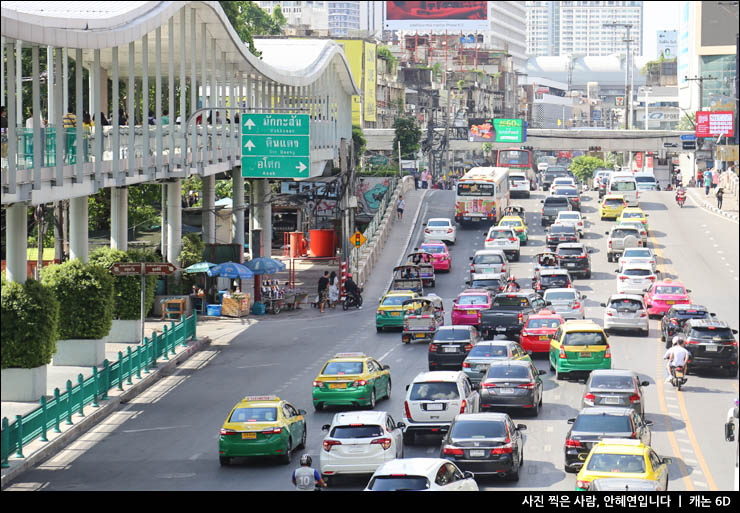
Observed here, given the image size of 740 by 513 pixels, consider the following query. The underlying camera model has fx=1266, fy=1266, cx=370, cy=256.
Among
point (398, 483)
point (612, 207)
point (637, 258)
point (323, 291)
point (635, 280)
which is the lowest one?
point (323, 291)

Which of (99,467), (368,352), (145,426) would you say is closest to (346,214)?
(368,352)

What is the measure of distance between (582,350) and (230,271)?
17971 millimetres

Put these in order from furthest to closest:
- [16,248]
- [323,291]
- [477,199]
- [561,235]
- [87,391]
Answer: [477,199] → [561,235] → [323,291] → [16,248] → [87,391]

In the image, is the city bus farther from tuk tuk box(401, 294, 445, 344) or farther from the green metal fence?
the green metal fence

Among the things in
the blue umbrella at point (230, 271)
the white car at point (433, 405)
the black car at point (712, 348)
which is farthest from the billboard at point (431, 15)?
the white car at point (433, 405)

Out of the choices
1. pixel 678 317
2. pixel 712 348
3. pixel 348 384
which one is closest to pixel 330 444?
pixel 348 384

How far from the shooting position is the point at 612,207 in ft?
250

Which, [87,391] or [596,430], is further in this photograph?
[87,391]

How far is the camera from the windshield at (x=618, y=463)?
1991 cm

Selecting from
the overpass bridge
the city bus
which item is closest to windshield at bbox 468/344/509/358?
the city bus

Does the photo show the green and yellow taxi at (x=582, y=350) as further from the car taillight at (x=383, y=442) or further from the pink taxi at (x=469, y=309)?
the car taillight at (x=383, y=442)

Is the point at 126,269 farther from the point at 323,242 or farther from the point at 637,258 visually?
the point at 323,242

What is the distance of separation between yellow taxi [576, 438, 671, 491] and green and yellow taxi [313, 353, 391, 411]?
10074 millimetres
